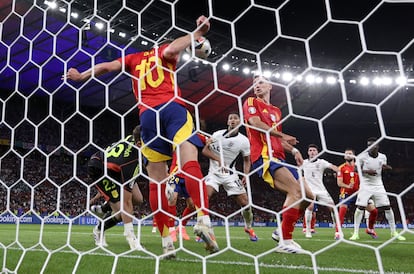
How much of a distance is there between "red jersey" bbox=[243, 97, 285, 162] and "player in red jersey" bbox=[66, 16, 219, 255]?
0.82 metres

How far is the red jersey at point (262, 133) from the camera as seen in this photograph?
3387 millimetres

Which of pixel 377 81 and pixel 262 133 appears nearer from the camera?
pixel 262 133

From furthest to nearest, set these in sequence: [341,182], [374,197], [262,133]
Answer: [341,182], [374,197], [262,133]

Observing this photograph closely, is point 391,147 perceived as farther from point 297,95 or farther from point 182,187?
point 182,187

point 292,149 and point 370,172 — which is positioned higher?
point 370,172

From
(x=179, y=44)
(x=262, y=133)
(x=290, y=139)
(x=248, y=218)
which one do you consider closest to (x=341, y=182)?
(x=248, y=218)

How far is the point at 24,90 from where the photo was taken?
753 inches

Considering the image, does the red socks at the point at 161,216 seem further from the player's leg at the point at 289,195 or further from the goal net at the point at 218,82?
the goal net at the point at 218,82

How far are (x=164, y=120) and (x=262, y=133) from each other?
1.08 metres

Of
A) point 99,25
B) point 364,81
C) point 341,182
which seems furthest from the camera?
point 364,81

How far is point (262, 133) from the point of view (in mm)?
3461

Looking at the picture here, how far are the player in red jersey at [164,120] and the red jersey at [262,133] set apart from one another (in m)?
0.82

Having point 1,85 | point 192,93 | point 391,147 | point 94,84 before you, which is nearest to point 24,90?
point 1,85

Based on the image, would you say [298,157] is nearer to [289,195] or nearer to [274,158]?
[274,158]
